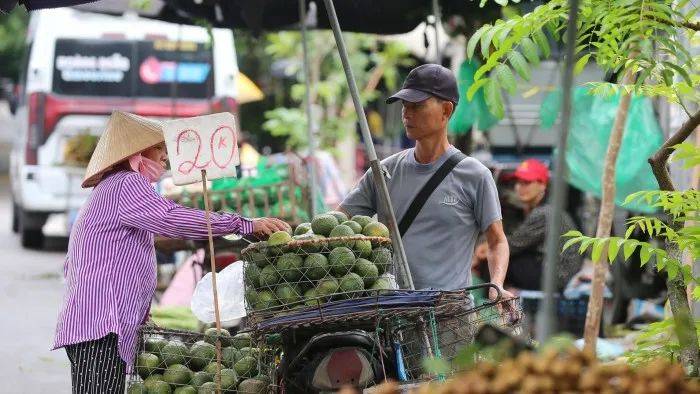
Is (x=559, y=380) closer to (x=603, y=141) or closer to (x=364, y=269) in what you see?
(x=364, y=269)

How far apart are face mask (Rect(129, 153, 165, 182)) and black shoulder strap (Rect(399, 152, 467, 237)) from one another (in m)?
1.18

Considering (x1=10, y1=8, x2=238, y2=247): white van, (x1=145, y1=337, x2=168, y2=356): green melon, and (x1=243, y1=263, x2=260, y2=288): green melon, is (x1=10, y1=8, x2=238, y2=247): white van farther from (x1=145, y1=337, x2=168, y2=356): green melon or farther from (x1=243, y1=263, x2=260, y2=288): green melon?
(x1=243, y1=263, x2=260, y2=288): green melon

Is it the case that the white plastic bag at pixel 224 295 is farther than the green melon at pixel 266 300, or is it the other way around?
the white plastic bag at pixel 224 295

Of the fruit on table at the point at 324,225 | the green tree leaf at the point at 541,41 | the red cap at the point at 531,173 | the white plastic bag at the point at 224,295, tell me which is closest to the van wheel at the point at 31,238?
the red cap at the point at 531,173

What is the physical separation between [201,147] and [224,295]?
2.75ft

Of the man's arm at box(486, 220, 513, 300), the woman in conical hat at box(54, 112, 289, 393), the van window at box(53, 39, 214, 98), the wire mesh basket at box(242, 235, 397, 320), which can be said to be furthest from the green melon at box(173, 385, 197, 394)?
the van window at box(53, 39, 214, 98)

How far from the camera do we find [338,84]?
21844 millimetres

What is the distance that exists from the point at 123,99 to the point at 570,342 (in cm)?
1555

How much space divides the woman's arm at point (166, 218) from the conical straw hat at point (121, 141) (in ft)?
0.59

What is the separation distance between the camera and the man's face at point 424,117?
6004 millimetres

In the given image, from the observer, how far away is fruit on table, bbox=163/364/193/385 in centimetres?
565

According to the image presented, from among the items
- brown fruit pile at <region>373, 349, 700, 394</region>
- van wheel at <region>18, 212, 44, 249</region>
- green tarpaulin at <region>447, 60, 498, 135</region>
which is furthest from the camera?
van wheel at <region>18, 212, 44, 249</region>

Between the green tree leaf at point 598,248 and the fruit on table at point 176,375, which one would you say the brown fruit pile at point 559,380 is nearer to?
the green tree leaf at point 598,248

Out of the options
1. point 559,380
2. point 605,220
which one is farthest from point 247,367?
point 605,220
